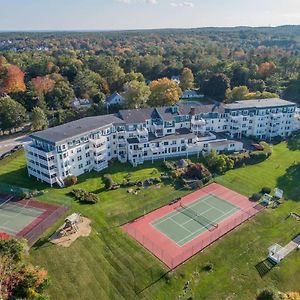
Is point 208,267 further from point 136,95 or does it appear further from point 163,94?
point 163,94

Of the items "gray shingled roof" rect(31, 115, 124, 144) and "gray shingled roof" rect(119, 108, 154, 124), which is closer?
"gray shingled roof" rect(31, 115, 124, 144)

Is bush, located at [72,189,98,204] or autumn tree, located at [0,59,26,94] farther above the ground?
autumn tree, located at [0,59,26,94]

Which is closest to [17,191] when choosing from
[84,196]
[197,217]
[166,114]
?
[84,196]

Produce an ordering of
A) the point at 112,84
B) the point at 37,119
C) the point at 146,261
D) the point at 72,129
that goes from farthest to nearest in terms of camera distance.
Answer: the point at 112,84, the point at 37,119, the point at 72,129, the point at 146,261

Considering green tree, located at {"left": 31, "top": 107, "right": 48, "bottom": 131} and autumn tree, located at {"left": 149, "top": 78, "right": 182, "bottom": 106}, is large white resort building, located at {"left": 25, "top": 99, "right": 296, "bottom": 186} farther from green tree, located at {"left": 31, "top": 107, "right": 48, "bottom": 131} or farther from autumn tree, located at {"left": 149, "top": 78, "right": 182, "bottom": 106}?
green tree, located at {"left": 31, "top": 107, "right": 48, "bottom": 131}

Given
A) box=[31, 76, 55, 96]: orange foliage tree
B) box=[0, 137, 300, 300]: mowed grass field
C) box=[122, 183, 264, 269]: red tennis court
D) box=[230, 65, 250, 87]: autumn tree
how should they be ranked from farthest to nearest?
box=[230, 65, 250, 87]: autumn tree, box=[31, 76, 55, 96]: orange foliage tree, box=[122, 183, 264, 269]: red tennis court, box=[0, 137, 300, 300]: mowed grass field

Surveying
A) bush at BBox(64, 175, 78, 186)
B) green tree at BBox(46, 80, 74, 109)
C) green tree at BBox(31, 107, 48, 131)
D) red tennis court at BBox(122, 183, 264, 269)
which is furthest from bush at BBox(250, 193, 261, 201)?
green tree at BBox(46, 80, 74, 109)

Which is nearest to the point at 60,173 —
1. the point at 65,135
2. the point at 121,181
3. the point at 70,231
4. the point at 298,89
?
the point at 65,135
